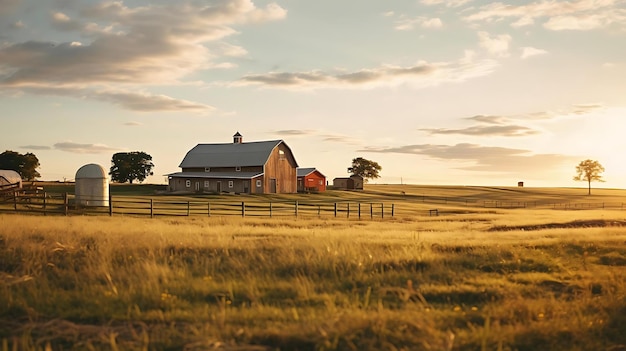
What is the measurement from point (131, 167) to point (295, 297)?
104888 millimetres

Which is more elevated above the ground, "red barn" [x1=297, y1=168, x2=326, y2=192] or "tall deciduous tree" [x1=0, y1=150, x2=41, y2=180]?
"tall deciduous tree" [x1=0, y1=150, x2=41, y2=180]

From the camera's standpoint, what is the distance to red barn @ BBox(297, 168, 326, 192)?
91.8 m

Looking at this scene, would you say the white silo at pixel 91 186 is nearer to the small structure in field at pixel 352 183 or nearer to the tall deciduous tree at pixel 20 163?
the tall deciduous tree at pixel 20 163

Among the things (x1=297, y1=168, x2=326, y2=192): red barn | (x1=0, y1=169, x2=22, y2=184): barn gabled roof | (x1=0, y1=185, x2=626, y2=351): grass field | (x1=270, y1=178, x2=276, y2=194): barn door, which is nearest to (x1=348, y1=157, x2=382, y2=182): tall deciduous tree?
(x1=297, y1=168, x2=326, y2=192): red barn

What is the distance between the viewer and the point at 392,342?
24.5 ft

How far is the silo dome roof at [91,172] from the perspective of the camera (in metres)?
49.3

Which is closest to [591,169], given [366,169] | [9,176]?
[366,169]

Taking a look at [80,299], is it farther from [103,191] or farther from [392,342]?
[103,191]

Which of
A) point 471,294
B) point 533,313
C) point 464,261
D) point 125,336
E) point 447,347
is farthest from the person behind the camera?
point 464,261

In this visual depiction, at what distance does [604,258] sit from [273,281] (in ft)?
35.3

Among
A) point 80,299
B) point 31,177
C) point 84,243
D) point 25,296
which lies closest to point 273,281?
point 80,299

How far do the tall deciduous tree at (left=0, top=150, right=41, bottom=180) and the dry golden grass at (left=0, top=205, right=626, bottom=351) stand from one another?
297 ft

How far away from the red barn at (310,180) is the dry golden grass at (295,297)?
247 feet

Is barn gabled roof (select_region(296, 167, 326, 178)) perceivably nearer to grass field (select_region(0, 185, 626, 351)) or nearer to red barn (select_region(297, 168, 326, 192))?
red barn (select_region(297, 168, 326, 192))
